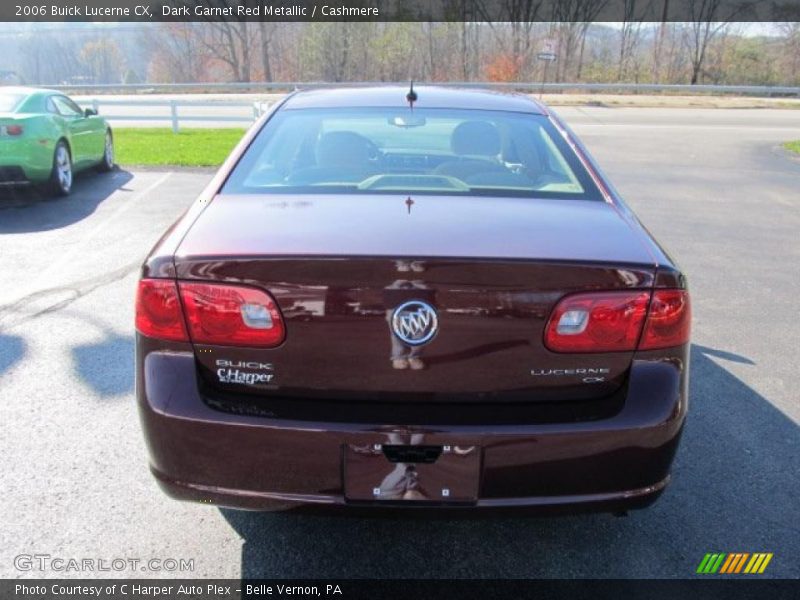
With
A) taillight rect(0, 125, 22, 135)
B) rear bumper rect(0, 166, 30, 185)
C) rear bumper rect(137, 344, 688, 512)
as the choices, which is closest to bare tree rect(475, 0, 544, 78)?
A: taillight rect(0, 125, 22, 135)

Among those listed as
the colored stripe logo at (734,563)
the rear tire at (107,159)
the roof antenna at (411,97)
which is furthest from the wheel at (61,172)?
the colored stripe logo at (734,563)

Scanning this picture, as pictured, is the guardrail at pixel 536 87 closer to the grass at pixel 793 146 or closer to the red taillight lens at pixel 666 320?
the grass at pixel 793 146

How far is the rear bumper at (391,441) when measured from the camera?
1988mm

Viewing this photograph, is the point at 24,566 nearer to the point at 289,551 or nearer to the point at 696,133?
the point at 289,551

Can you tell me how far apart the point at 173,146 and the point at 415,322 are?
13057 mm

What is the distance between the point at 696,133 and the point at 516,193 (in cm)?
1752

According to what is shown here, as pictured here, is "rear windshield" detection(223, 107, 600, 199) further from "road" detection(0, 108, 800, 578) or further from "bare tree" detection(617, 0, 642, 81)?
"bare tree" detection(617, 0, 642, 81)

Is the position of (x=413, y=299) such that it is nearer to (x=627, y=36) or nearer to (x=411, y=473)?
(x=411, y=473)

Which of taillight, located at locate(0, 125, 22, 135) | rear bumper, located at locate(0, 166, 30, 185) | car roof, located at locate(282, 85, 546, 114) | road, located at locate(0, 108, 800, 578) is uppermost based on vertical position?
car roof, located at locate(282, 85, 546, 114)

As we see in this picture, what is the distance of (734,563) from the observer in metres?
2.51

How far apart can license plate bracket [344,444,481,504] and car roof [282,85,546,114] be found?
6.20 ft

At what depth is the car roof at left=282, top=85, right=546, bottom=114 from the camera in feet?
11.1

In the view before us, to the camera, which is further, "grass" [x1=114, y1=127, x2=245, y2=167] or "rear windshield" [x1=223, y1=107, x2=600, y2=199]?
"grass" [x1=114, y1=127, x2=245, y2=167]

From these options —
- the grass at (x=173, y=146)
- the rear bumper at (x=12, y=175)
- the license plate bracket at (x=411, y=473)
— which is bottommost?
the grass at (x=173, y=146)
